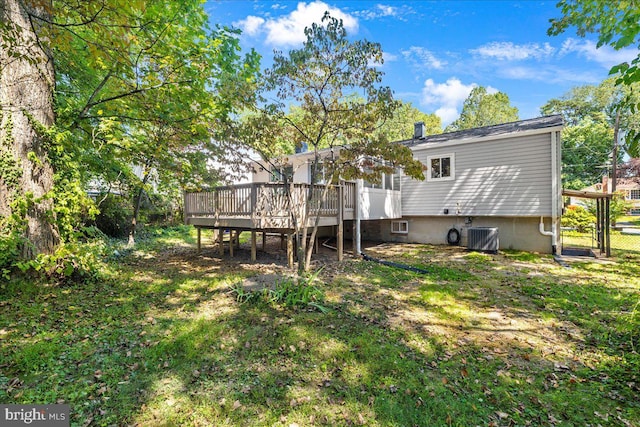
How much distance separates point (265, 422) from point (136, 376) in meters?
1.63

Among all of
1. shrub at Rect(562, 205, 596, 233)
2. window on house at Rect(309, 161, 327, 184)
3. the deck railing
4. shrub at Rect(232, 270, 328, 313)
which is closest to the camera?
shrub at Rect(232, 270, 328, 313)

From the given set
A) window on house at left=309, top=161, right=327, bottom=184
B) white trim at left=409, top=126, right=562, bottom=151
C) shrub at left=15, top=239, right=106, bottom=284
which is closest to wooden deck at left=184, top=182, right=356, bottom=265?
window on house at left=309, top=161, right=327, bottom=184

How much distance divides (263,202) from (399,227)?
316 inches

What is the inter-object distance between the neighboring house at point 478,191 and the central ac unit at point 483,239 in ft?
0.28

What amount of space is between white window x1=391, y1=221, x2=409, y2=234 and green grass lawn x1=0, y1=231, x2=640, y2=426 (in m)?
7.05

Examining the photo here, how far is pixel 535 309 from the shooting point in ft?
17.5

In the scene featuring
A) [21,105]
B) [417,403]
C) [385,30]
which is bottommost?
[417,403]

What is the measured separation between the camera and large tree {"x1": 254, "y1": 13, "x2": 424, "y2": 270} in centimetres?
Result: 589

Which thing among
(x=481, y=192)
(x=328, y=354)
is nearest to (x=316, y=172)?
(x=328, y=354)

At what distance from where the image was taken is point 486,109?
31875 mm

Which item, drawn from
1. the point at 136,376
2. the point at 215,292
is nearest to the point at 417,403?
the point at 136,376

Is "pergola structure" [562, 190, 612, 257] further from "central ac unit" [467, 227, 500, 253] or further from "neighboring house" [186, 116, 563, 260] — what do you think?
"central ac unit" [467, 227, 500, 253]

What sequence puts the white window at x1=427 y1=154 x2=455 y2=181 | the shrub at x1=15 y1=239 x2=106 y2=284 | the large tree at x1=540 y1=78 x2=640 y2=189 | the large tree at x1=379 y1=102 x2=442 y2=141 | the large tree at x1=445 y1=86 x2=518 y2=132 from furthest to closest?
the large tree at x1=379 y1=102 x2=442 y2=141, the large tree at x1=445 y1=86 x2=518 y2=132, the large tree at x1=540 y1=78 x2=640 y2=189, the white window at x1=427 y1=154 x2=455 y2=181, the shrub at x1=15 y1=239 x2=106 y2=284

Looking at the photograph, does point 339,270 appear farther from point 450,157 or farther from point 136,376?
point 450,157
